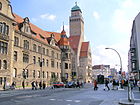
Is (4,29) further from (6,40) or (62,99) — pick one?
(62,99)

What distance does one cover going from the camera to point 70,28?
112188 mm

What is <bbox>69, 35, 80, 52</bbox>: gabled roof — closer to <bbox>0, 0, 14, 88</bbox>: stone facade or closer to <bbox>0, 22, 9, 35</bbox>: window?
<bbox>0, 0, 14, 88</bbox>: stone facade

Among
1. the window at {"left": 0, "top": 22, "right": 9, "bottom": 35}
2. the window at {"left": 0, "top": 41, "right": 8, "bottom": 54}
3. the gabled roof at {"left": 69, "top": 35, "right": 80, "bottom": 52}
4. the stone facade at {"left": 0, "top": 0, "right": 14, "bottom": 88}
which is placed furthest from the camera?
the gabled roof at {"left": 69, "top": 35, "right": 80, "bottom": 52}

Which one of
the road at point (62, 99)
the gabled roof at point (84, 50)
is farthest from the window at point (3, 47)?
the gabled roof at point (84, 50)

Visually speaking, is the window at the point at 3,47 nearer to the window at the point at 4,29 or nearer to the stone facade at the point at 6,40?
the stone facade at the point at 6,40

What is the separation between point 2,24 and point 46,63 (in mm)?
24843

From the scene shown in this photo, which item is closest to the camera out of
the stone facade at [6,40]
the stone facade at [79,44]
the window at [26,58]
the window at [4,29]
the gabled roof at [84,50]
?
the stone facade at [6,40]

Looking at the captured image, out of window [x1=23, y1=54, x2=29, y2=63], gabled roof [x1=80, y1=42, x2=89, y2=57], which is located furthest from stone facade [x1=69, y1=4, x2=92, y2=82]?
window [x1=23, y1=54, x2=29, y2=63]

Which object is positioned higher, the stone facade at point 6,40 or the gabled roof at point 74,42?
the gabled roof at point 74,42

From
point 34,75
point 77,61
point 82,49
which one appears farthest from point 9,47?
point 82,49

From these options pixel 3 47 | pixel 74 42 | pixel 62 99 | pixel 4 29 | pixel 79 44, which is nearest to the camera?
pixel 62 99

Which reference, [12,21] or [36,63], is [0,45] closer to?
[12,21]

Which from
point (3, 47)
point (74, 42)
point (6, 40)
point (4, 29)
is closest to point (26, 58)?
point (6, 40)

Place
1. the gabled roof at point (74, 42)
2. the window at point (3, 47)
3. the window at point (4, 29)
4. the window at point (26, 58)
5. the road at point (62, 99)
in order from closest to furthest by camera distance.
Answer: the road at point (62, 99), the window at point (3, 47), the window at point (4, 29), the window at point (26, 58), the gabled roof at point (74, 42)
